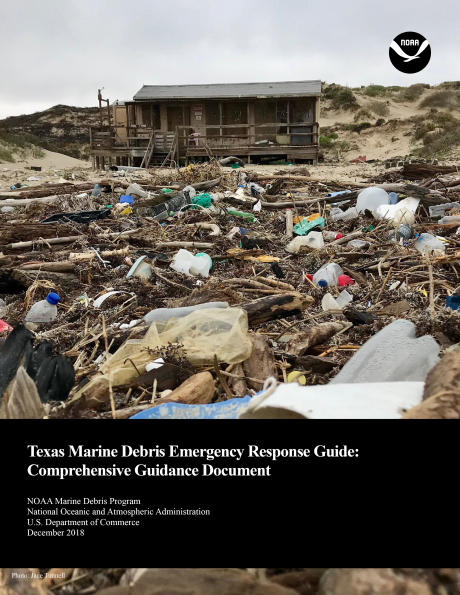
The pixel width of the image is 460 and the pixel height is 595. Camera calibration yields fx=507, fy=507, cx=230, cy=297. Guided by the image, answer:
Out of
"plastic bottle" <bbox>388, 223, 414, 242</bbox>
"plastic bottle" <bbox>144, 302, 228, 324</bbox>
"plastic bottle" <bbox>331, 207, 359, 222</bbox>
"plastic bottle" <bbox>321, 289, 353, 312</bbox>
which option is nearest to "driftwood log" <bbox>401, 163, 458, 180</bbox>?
"plastic bottle" <bbox>331, 207, 359, 222</bbox>

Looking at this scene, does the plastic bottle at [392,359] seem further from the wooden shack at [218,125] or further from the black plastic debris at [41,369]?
the wooden shack at [218,125]

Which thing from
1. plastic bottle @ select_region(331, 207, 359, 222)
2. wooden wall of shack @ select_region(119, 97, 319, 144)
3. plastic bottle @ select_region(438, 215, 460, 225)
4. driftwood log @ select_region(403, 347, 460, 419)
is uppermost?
wooden wall of shack @ select_region(119, 97, 319, 144)

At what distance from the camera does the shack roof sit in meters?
20.6

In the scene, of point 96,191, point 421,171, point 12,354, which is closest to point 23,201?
point 96,191

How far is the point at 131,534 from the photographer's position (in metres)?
1.46

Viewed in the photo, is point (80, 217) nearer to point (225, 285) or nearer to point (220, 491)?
point (225, 285)

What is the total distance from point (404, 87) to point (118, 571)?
4195cm

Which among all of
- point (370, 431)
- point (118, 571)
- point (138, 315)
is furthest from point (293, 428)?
point (138, 315)

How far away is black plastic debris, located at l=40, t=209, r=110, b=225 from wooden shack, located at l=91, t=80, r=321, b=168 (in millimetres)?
11682

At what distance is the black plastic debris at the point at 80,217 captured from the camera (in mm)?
7848

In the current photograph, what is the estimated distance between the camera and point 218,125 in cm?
2095

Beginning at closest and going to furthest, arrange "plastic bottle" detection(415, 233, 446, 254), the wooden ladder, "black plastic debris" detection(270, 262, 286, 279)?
"black plastic debris" detection(270, 262, 286, 279) < "plastic bottle" detection(415, 233, 446, 254) < the wooden ladder

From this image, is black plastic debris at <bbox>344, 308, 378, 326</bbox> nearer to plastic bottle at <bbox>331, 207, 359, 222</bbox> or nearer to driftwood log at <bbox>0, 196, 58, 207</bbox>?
plastic bottle at <bbox>331, 207, 359, 222</bbox>

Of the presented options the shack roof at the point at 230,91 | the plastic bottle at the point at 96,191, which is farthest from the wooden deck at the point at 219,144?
the plastic bottle at the point at 96,191
